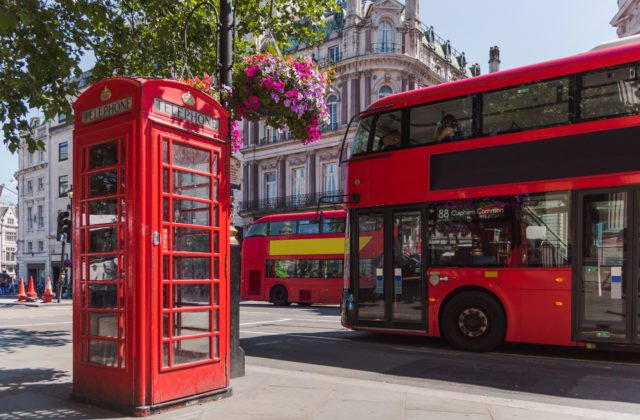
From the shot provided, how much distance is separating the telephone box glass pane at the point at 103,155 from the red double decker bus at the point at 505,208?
18.4 feet

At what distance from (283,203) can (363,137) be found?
2582cm

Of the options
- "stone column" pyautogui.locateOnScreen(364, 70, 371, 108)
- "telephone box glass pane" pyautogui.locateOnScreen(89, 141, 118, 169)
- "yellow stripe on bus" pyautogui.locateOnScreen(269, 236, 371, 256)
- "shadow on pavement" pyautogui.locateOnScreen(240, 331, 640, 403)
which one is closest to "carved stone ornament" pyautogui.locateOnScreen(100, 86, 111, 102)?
"telephone box glass pane" pyautogui.locateOnScreen(89, 141, 118, 169)

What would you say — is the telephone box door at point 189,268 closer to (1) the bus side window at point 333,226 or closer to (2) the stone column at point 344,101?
(1) the bus side window at point 333,226

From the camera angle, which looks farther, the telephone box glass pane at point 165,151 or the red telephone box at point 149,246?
the telephone box glass pane at point 165,151

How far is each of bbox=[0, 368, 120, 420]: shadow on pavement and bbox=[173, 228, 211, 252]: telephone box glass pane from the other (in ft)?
5.18

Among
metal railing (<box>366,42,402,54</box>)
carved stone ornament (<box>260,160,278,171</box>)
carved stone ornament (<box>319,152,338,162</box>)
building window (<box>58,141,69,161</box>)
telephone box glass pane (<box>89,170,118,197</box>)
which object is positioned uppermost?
metal railing (<box>366,42,402,54</box>)

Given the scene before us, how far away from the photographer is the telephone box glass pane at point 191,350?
4.74 metres

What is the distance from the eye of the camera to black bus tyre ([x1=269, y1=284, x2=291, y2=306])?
20.7 metres

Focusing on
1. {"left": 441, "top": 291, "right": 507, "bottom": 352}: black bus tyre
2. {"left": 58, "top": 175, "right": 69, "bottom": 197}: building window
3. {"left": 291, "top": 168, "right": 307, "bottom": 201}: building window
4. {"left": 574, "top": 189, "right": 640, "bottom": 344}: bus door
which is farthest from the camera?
{"left": 58, "top": 175, "right": 69, "bottom": 197}: building window

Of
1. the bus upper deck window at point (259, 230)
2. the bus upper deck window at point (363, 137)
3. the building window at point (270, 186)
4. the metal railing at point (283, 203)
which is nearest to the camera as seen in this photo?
the bus upper deck window at point (363, 137)

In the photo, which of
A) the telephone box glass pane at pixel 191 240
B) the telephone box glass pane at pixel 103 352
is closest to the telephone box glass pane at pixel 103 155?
the telephone box glass pane at pixel 191 240

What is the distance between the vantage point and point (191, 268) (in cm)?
490

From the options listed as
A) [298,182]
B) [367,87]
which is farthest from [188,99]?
[298,182]

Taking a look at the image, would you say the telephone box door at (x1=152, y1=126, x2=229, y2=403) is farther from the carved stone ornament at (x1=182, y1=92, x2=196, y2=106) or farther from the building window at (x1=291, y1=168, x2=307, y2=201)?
the building window at (x1=291, y1=168, x2=307, y2=201)
